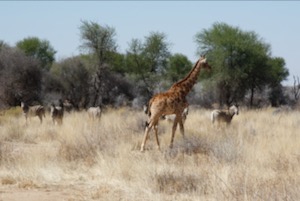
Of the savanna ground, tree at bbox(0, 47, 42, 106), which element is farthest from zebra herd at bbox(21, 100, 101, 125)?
the savanna ground

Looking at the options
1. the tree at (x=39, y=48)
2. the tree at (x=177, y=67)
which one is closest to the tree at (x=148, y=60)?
the tree at (x=177, y=67)

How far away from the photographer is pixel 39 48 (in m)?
45.3

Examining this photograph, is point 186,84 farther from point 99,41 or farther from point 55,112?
point 99,41

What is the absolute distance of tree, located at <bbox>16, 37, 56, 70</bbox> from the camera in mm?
44219

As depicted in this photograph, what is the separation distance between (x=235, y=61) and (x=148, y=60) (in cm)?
714

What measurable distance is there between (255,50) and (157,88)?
7563 millimetres

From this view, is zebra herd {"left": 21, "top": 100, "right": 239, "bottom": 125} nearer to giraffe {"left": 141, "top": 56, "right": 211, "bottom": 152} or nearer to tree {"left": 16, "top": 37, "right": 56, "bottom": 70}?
giraffe {"left": 141, "top": 56, "right": 211, "bottom": 152}

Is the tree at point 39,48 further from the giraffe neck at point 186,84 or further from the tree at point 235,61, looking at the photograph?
the giraffe neck at point 186,84

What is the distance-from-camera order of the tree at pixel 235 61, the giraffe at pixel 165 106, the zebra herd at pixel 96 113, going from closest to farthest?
1. the giraffe at pixel 165 106
2. the zebra herd at pixel 96 113
3. the tree at pixel 235 61

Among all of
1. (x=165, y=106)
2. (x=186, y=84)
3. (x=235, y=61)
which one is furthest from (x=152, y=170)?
(x=235, y=61)

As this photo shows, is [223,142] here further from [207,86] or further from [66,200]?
[207,86]

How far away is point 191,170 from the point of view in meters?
9.16

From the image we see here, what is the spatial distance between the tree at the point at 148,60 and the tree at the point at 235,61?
3507 mm

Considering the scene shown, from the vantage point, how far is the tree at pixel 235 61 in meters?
33.2
